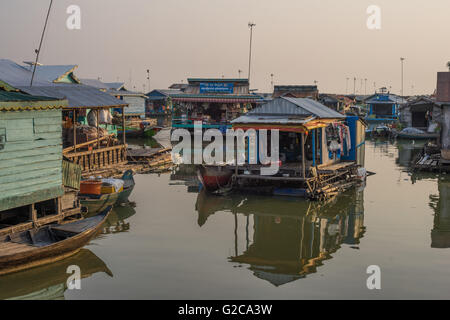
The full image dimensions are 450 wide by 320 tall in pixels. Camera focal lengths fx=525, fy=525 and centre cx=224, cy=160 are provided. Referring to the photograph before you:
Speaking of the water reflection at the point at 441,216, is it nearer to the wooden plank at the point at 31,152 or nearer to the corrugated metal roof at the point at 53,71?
the wooden plank at the point at 31,152

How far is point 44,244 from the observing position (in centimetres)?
1204

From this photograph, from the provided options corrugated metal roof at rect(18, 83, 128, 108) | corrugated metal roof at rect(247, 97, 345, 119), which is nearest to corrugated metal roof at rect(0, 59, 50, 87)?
corrugated metal roof at rect(18, 83, 128, 108)

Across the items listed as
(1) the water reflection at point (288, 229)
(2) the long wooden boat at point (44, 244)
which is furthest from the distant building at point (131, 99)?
(2) the long wooden boat at point (44, 244)

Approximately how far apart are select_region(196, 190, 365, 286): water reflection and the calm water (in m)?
0.03

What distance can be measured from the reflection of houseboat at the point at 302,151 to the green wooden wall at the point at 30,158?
7309 millimetres

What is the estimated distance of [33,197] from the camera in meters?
12.4

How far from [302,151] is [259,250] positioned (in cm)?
549

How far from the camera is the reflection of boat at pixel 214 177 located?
19234mm

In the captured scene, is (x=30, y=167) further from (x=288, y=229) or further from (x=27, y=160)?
(x=288, y=229)

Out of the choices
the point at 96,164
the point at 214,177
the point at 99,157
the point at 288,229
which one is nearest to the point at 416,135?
the point at 214,177

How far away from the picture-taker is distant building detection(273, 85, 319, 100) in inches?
1931
